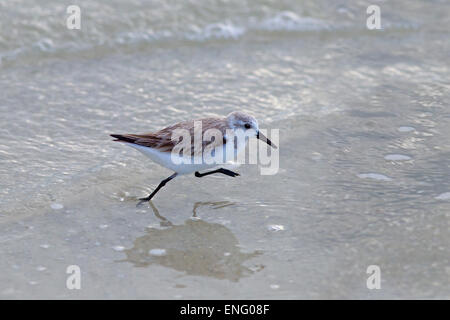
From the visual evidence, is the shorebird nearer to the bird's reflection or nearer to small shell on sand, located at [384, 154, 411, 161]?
the bird's reflection

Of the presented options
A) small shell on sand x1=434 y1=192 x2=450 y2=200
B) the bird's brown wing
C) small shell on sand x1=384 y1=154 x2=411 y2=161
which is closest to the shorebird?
the bird's brown wing

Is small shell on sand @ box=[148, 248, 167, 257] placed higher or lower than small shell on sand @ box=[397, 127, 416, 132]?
lower

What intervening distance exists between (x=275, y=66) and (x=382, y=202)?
9.73 feet

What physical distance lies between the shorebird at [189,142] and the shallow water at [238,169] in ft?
1.04

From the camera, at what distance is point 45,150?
5.46 m

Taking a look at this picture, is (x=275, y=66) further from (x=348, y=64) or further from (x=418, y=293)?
(x=418, y=293)

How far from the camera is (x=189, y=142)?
4.62 metres

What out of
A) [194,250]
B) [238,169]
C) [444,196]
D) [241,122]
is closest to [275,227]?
[194,250]

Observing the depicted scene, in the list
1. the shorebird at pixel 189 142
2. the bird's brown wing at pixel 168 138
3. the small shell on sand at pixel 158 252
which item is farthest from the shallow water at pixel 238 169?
the bird's brown wing at pixel 168 138

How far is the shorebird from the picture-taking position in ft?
15.0

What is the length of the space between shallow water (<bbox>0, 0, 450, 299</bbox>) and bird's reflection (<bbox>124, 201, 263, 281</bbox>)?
13 mm

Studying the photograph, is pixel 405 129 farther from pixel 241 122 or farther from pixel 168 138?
Answer: pixel 168 138

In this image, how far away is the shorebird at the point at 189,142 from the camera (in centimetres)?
458

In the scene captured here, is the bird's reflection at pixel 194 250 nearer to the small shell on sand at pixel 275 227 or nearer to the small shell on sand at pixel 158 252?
the small shell on sand at pixel 158 252
